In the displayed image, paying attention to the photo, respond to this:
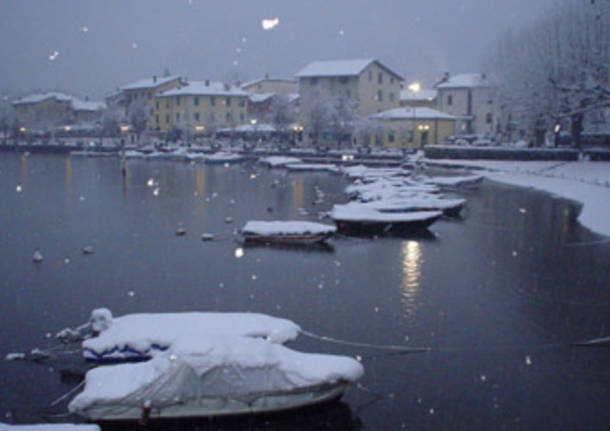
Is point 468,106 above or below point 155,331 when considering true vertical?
above

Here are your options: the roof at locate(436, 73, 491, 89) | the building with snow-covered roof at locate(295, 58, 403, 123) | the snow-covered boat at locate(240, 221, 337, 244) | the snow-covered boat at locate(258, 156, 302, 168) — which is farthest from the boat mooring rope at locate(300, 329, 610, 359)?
the roof at locate(436, 73, 491, 89)

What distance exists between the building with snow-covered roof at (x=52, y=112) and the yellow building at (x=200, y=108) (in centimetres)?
2474

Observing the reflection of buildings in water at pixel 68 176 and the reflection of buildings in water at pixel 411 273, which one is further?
the reflection of buildings in water at pixel 68 176

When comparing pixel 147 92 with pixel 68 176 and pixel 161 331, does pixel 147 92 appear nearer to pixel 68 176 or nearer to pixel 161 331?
pixel 68 176

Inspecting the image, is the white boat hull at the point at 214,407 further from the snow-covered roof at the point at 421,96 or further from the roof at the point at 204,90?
the roof at the point at 204,90

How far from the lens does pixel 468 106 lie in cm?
8556

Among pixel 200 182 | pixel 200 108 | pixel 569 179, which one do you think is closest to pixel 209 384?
pixel 569 179

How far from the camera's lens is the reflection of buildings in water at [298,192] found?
39531mm

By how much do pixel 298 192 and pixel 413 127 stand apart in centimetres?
3022

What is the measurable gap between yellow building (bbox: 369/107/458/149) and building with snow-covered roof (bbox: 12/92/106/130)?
6498cm

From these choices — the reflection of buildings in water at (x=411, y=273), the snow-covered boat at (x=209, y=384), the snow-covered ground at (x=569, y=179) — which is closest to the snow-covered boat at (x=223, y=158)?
the snow-covered ground at (x=569, y=179)

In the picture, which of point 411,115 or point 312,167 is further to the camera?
point 411,115

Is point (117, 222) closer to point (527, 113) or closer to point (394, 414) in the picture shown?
point (394, 414)

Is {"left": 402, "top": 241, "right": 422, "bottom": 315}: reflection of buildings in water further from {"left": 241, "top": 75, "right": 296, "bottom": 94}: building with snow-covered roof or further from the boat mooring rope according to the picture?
{"left": 241, "top": 75, "right": 296, "bottom": 94}: building with snow-covered roof
